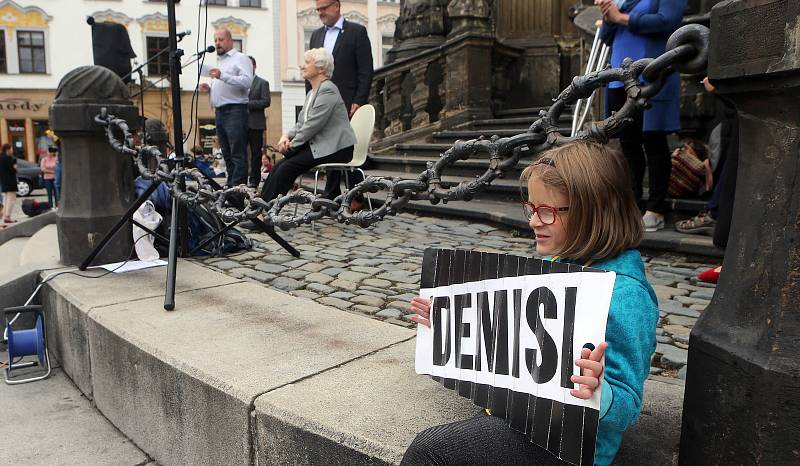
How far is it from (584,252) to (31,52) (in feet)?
125

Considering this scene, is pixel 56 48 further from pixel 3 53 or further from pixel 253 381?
pixel 253 381

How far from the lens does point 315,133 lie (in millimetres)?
5863

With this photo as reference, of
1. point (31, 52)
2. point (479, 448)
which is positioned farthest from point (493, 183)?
point (31, 52)

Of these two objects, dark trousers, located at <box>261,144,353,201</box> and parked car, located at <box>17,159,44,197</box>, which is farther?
parked car, located at <box>17,159,44,197</box>

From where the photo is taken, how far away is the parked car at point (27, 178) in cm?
2164

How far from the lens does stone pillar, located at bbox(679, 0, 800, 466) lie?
1.27 meters

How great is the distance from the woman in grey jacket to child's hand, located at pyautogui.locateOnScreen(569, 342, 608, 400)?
4654 mm

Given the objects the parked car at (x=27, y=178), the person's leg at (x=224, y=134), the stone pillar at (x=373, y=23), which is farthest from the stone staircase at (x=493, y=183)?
the stone pillar at (x=373, y=23)

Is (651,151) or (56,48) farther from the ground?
(56,48)

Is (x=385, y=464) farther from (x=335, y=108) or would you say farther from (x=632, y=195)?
(x=335, y=108)

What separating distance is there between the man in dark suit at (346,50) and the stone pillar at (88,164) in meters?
2.57

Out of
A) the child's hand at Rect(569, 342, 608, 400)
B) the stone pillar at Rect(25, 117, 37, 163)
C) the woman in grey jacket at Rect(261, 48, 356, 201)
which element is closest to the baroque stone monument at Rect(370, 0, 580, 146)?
Answer: the woman in grey jacket at Rect(261, 48, 356, 201)

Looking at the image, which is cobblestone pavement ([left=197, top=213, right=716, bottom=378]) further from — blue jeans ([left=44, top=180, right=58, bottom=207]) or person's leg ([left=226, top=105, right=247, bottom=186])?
blue jeans ([left=44, top=180, right=58, bottom=207])

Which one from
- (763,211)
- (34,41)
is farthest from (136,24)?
(763,211)
